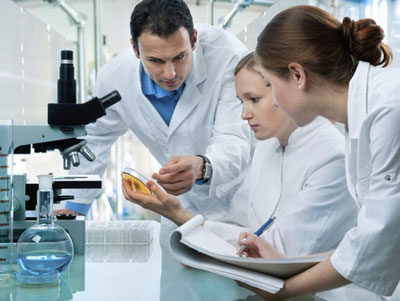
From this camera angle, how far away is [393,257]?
0.93 m

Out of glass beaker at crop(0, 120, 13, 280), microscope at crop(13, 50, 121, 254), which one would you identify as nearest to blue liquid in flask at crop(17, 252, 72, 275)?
glass beaker at crop(0, 120, 13, 280)

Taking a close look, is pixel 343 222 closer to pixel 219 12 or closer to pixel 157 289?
pixel 157 289

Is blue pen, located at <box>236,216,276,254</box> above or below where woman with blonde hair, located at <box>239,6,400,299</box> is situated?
below

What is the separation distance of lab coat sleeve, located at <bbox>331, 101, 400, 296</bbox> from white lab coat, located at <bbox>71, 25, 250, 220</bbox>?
1099 mm

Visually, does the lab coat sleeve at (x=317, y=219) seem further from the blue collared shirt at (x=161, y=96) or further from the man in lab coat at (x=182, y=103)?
the blue collared shirt at (x=161, y=96)

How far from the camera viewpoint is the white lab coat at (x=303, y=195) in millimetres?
1434

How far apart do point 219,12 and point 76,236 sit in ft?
9.93

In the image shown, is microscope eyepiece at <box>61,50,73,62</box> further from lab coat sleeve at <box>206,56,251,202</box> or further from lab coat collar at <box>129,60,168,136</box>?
lab coat collar at <box>129,60,168,136</box>

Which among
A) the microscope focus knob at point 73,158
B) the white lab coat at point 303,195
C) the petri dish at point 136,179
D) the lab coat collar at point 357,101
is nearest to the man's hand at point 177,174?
the petri dish at point 136,179

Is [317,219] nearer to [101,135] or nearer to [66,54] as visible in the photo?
[66,54]

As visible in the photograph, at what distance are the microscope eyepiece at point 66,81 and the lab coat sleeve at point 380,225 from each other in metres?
0.80

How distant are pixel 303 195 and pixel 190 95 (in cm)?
84

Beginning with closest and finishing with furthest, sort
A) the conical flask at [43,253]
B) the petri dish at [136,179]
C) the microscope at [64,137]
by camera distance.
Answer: the conical flask at [43,253] < the microscope at [64,137] < the petri dish at [136,179]

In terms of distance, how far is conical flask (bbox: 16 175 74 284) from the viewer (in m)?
1.13
